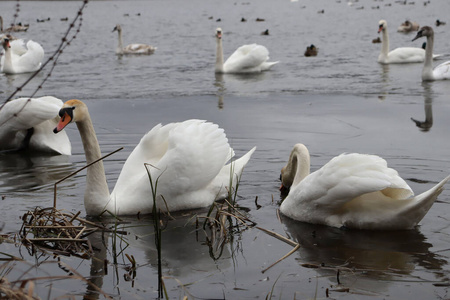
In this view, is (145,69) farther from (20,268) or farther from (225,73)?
(20,268)

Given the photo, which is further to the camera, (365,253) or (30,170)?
(30,170)

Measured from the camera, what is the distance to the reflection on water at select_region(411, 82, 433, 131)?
1033cm

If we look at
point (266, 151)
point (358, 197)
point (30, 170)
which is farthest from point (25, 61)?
point (358, 197)

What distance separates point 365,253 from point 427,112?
6.42 m

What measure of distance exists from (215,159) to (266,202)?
0.67 metres

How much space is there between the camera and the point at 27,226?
5684 millimetres

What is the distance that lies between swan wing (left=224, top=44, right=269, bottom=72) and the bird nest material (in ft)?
38.8

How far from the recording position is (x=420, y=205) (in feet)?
18.5

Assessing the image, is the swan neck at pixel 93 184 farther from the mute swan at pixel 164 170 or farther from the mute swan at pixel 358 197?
the mute swan at pixel 358 197

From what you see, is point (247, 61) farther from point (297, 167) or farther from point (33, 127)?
point (297, 167)

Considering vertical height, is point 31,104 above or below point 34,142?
above

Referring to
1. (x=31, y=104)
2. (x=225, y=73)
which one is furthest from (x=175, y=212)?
(x=225, y=73)

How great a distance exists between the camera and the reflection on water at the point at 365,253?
4977 millimetres

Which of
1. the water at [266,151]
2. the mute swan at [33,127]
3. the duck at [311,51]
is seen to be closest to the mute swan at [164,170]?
the water at [266,151]
